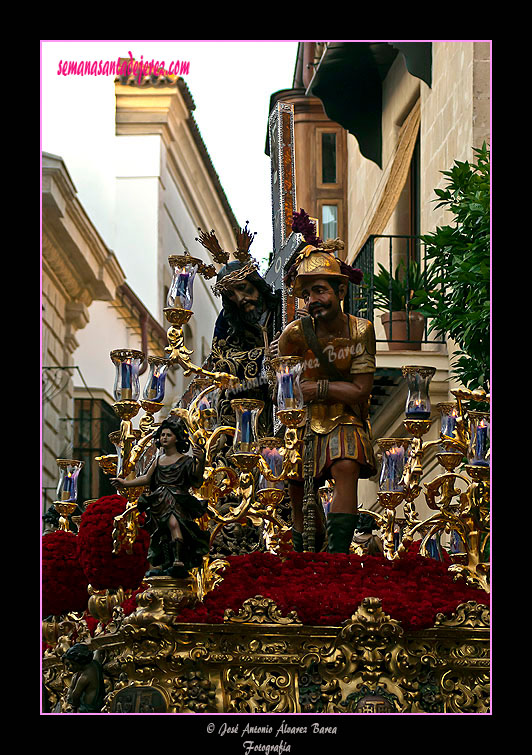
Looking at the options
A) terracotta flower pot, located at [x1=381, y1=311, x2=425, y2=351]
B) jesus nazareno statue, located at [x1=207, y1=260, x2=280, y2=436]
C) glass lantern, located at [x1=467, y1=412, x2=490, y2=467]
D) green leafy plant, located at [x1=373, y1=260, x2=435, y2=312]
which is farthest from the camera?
terracotta flower pot, located at [x1=381, y1=311, x2=425, y2=351]

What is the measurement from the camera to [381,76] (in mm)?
22938

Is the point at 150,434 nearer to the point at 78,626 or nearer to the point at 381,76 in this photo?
the point at 78,626

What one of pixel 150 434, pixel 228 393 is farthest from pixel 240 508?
pixel 228 393

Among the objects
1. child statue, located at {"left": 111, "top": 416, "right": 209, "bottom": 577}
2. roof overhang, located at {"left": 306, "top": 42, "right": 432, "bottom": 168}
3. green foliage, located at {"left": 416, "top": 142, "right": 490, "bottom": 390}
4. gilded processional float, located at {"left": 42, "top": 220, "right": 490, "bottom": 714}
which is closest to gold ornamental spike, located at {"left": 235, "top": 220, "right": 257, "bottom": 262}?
green foliage, located at {"left": 416, "top": 142, "right": 490, "bottom": 390}

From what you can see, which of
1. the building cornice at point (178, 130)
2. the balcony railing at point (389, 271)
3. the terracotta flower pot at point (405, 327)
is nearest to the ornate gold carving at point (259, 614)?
the balcony railing at point (389, 271)

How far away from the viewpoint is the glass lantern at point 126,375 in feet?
32.0

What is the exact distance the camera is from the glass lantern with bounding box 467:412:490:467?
32.6 ft

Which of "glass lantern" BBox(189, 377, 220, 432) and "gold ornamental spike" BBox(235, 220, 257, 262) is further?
"gold ornamental spike" BBox(235, 220, 257, 262)

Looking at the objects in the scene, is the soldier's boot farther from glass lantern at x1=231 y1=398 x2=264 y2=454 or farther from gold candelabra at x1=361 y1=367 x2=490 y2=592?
glass lantern at x1=231 y1=398 x2=264 y2=454

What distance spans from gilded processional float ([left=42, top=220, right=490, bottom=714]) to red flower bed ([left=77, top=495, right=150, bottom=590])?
0.01m

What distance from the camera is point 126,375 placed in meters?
9.77

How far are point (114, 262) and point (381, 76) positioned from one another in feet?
27.2

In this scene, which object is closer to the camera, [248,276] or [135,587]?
[135,587]

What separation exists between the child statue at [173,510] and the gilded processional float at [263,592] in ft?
0.13
